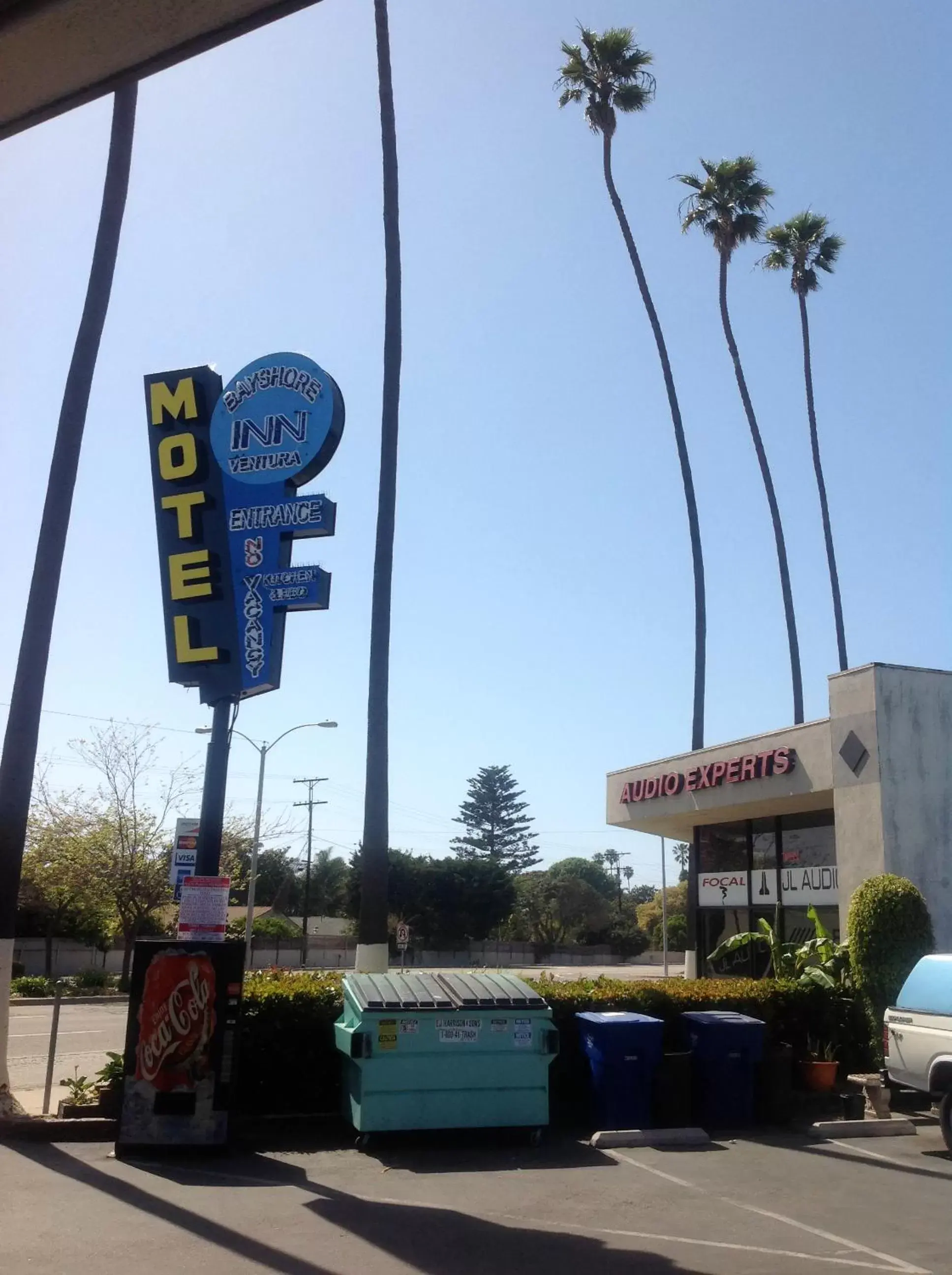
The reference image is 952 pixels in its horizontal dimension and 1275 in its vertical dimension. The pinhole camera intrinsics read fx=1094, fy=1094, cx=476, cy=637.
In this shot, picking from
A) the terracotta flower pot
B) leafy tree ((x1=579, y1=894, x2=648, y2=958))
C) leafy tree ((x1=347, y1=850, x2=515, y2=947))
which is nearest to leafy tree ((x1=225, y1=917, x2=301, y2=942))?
leafy tree ((x1=347, y1=850, x2=515, y2=947))

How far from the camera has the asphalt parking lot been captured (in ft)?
21.6

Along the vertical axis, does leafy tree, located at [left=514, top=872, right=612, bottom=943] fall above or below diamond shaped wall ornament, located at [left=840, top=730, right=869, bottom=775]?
below

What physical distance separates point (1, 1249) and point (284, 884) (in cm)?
7764

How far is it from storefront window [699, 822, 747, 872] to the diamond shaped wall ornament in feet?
19.9

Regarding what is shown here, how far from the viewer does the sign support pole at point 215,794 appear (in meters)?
10.4

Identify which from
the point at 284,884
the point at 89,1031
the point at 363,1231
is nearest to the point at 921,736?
the point at 363,1231

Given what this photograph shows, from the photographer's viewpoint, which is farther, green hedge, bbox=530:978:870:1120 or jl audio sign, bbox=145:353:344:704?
green hedge, bbox=530:978:870:1120

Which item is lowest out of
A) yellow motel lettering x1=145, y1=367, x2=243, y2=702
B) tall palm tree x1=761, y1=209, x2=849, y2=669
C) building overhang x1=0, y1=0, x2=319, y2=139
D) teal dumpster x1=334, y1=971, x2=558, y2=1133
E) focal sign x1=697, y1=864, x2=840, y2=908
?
teal dumpster x1=334, y1=971, x2=558, y2=1133

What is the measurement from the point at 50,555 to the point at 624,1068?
28.4 feet

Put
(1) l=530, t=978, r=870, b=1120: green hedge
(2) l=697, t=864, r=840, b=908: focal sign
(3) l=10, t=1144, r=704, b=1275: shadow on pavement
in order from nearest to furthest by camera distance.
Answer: (3) l=10, t=1144, r=704, b=1275: shadow on pavement < (1) l=530, t=978, r=870, b=1120: green hedge < (2) l=697, t=864, r=840, b=908: focal sign

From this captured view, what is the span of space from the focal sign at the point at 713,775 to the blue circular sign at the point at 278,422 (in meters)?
10.7

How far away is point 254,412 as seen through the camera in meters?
11.5

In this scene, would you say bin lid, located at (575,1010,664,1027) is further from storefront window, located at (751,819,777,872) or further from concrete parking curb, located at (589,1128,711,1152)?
storefront window, located at (751,819,777,872)

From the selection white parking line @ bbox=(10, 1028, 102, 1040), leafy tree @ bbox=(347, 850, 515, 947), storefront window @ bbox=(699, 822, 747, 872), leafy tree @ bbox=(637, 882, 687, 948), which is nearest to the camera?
white parking line @ bbox=(10, 1028, 102, 1040)
